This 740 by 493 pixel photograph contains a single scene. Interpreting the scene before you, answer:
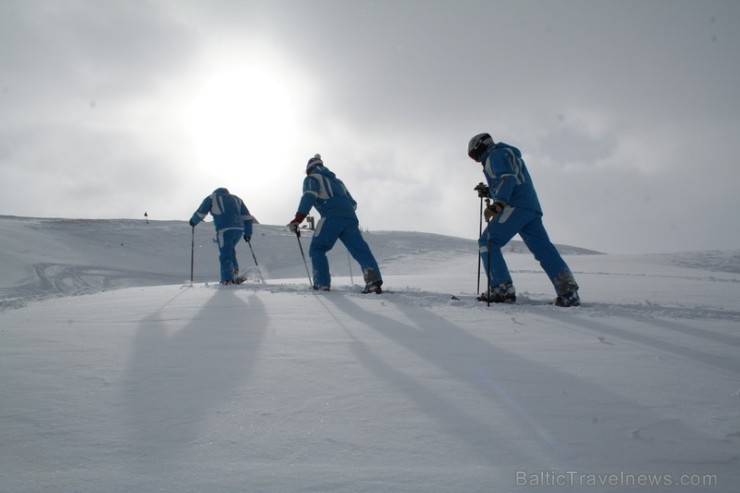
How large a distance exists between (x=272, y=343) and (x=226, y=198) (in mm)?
5826

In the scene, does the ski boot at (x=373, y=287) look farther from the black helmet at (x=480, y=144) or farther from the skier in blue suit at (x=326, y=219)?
the black helmet at (x=480, y=144)

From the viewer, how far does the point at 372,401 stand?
1540 millimetres

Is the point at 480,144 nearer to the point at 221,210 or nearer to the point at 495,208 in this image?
the point at 495,208

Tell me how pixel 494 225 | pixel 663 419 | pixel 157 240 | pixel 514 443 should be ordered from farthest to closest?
pixel 157 240 < pixel 494 225 < pixel 663 419 < pixel 514 443

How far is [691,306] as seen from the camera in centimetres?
369

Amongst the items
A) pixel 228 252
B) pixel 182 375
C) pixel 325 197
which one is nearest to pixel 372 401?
pixel 182 375

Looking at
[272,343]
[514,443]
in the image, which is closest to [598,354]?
[514,443]

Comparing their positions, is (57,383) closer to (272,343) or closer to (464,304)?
(272,343)

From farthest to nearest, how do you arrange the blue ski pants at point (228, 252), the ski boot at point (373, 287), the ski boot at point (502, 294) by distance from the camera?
the blue ski pants at point (228, 252) < the ski boot at point (373, 287) < the ski boot at point (502, 294)

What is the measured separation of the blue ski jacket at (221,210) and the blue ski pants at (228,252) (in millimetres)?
87

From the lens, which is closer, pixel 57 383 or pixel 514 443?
pixel 514 443

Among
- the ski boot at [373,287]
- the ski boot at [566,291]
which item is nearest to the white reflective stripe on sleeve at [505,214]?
the ski boot at [566,291]

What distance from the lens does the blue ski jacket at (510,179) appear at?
432 cm

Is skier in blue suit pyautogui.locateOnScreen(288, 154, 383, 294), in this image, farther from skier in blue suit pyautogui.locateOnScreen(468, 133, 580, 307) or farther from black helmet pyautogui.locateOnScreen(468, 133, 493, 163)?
black helmet pyautogui.locateOnScreen(468, 133, 493, 163)
